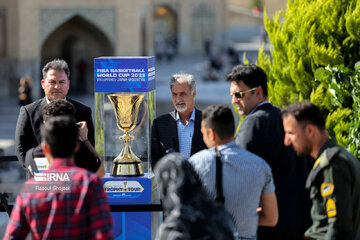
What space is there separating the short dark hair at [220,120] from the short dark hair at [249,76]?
68cm

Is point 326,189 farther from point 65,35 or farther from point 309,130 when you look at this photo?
point 65,35

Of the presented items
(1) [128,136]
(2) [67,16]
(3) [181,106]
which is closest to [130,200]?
(1) [128,136]

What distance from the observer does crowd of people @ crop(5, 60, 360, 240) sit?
3029 millimetres

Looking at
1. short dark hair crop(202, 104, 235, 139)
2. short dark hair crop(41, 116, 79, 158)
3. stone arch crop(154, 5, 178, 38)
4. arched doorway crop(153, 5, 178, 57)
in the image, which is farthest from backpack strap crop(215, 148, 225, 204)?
stone arch crop(154, 5, 178, 38)

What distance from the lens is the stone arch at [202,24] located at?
42781mm

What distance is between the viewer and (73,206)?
3010 millimetres

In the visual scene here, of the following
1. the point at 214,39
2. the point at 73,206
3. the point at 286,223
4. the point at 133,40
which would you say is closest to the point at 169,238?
the point at 73,206

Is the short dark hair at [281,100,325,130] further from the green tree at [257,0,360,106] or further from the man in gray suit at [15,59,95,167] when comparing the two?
the green tree at [257,0,360,106]

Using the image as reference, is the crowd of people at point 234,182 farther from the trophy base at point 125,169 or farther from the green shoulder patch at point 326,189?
the trophy base at point 125,169

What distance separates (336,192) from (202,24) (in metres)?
40.2

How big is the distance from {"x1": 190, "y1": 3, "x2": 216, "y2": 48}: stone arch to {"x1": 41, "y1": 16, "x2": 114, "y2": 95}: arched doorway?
17.7 m

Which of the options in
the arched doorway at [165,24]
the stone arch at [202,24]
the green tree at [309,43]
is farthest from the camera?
the arched doorway at [165,24]

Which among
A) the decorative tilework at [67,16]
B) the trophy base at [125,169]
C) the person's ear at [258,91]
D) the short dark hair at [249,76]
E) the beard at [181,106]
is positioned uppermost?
the decorative tilework at [67,16]

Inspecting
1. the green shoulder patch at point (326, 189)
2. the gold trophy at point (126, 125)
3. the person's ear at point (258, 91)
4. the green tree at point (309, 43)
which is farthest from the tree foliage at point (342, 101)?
the green shoulder patch at point (326, 189)
